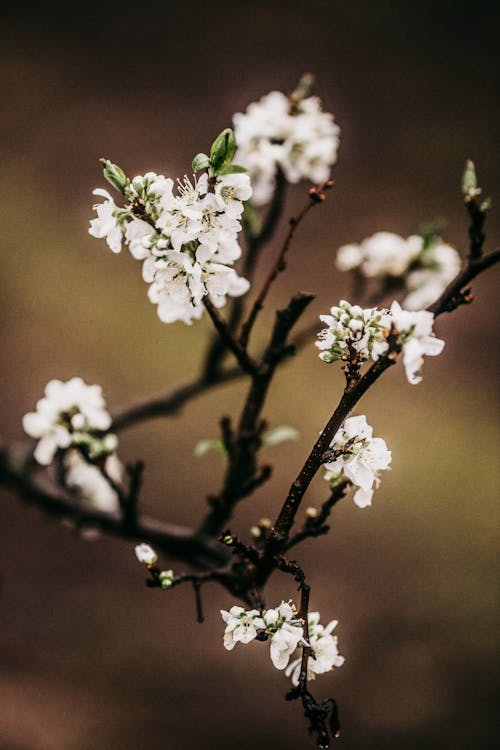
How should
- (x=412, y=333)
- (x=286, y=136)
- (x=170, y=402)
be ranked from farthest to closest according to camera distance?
(x=170, y=402)
(x=286, y=136)
(x=412, y=333)

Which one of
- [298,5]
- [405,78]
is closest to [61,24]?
[298,5]

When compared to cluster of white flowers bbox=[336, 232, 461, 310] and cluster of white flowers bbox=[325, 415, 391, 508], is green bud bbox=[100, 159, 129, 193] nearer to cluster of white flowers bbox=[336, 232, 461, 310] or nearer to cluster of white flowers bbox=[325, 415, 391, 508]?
cluster of white flowers bbox=[325, 415, 391, 508]

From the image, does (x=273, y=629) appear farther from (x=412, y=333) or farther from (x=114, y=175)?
(x=114, y=175)

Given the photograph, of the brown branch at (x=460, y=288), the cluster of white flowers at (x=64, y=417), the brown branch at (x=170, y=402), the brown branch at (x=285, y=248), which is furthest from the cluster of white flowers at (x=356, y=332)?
the brown branch at (x=170, y=402)

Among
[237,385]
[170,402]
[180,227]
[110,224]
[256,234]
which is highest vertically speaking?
[237,385]

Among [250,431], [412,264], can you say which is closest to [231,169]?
[250,431]

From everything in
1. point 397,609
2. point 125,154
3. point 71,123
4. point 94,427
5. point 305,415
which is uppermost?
point 71,123

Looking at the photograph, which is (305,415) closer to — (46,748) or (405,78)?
(46,748)

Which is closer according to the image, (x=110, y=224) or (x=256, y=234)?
(x=110, y=224)
